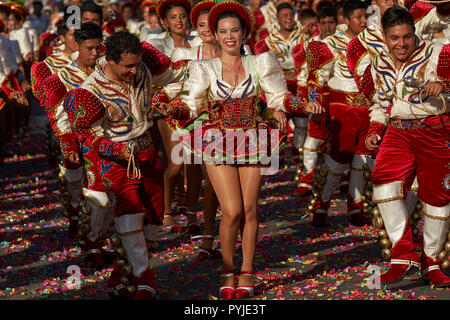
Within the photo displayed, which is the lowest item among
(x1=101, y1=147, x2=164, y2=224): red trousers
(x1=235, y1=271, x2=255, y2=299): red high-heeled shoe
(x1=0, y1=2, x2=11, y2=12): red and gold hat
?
(x1=235, y1=271, x2=255, y2=299): red high-heeled shoe

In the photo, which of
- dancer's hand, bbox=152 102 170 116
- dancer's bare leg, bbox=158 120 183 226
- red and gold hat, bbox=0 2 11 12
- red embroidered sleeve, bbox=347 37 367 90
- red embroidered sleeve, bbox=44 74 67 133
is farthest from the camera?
red and gold hat, bbox=0 2 11 12

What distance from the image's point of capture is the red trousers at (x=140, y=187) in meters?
6.74

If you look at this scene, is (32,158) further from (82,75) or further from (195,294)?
(195,294)

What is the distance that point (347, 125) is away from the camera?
9250mm

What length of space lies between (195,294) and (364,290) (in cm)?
139

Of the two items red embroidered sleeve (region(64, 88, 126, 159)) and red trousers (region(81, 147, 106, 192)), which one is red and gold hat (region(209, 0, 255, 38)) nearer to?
red embroidered sleeve (region(64, 88, 126, 159))

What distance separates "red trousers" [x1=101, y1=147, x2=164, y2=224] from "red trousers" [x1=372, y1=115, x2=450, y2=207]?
1.79m

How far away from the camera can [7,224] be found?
33.2 feet

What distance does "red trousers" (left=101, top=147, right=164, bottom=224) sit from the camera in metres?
6.74

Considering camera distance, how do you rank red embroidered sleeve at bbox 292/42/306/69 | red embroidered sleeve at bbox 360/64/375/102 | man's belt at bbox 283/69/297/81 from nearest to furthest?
1. red embroidered sleeve at bbox 360/64/375/102
2. red embroidered sleeve at bbox 292/42/306/69
3. man's belt at bbox 283/69/297/81

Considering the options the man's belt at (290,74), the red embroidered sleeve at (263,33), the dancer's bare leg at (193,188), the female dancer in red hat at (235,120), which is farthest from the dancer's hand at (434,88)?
the red embroidered sleeve at (263,33)

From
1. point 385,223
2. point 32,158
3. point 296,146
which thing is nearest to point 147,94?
point 385,223

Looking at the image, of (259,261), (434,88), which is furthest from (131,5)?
(434,88)

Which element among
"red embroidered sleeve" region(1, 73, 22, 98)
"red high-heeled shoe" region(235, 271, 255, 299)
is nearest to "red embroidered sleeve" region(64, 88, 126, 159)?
"red high-heeled shoe" region(235, 271, 255, 299)
